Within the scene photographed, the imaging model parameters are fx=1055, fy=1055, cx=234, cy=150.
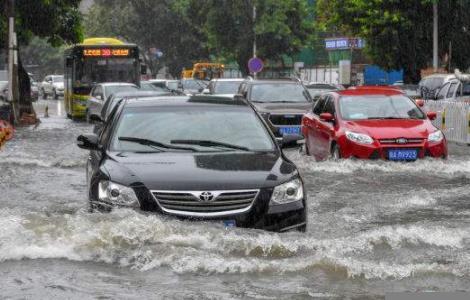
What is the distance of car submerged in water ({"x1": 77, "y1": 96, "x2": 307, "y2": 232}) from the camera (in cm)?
866

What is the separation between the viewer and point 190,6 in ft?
220

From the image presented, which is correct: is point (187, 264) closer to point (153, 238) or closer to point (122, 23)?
point (153, 238)

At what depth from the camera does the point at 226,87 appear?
107 feet

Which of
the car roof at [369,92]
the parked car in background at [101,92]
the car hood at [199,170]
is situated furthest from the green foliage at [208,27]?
the car hood at [199,170]

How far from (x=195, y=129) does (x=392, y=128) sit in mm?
7869

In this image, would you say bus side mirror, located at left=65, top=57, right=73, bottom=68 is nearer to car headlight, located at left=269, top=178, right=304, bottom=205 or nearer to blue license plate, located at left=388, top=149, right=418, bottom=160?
blue license plate, located at left=388, top=149, right=418, bottom=160

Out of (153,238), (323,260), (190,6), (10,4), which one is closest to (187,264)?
(153,238)

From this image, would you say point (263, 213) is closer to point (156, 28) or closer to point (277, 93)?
point (277, 93)

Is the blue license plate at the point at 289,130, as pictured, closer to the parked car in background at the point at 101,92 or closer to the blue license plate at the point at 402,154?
A: the blue license plate at the point at 402,154

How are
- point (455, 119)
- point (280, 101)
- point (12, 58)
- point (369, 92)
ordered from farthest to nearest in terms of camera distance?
point (12, 58)
point (280, 101)
point (455, 119)
point (369, 92)

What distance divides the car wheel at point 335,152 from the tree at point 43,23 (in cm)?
1803

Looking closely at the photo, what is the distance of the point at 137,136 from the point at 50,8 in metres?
25.4

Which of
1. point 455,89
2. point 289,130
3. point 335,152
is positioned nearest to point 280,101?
point 289,130

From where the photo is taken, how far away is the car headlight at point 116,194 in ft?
28.6
